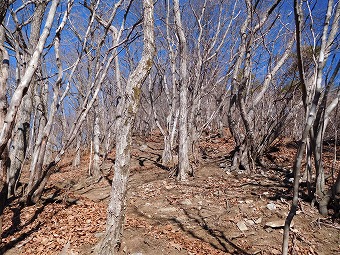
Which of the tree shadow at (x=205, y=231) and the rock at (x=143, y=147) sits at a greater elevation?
the rock at (x=143, y=147)

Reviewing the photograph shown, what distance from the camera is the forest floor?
4.16m

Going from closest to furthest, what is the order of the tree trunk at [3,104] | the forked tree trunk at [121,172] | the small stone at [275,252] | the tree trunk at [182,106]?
the tree trunk at [3,104], the forked tree trunk at [121,172], the small stone at [275,252], the tree trunk at [182,106]

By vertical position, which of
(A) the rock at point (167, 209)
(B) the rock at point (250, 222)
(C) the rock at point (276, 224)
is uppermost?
(C) the rock at point (276, 224)

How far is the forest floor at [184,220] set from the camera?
416cm

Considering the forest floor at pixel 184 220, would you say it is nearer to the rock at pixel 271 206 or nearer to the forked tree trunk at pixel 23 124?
the rock at pixel 271 206

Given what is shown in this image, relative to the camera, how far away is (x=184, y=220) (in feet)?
16.8

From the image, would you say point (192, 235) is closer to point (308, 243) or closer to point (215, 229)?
point (215, 229)

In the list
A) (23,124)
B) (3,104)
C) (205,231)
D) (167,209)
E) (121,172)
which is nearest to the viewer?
(3,104)

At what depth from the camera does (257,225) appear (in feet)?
15.7

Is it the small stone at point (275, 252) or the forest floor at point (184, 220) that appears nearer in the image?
the small stone at point (275, 252)

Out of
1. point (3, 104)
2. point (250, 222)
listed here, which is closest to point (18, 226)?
point (3, 104)

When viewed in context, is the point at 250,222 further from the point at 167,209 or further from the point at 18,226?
the point at 18,226

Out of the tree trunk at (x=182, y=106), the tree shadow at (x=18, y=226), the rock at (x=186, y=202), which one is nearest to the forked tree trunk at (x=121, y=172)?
the tree shadow at (x=18, y=226)

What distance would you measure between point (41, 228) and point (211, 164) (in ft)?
19.7
